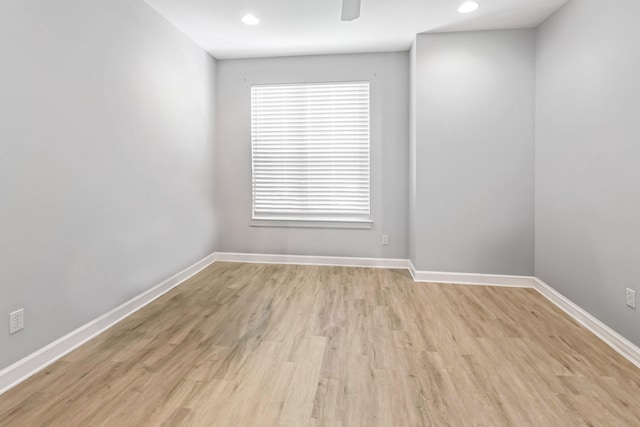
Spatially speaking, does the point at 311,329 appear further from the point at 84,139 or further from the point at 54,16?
the point at 54,16

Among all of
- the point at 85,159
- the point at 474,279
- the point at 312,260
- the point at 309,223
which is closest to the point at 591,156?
the point at 474,279

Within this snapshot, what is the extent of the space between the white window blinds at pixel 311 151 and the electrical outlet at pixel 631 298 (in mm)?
2655

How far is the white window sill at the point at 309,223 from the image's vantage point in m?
4.43

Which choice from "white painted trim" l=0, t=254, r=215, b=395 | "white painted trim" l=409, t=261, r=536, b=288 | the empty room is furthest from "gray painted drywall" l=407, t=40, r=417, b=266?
"white painted trim" l=0, t=254, r=215, b=395

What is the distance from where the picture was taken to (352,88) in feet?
14.3

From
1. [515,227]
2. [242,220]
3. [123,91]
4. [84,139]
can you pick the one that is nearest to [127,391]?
[84,139]

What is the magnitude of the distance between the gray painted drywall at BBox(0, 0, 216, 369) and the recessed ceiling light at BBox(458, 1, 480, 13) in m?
2.82

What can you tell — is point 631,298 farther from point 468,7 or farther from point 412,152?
point 468,7

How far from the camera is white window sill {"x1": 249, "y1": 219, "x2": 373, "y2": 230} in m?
4.43

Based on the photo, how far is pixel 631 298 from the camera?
2268 mm

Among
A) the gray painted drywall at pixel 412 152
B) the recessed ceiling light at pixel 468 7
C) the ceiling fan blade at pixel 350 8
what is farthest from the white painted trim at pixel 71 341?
the recessed ceiling light at pixel 468 7

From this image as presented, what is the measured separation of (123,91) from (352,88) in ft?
8.61

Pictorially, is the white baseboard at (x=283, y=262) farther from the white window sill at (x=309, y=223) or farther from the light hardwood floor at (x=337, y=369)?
the white window sill at (x=309, y=223)

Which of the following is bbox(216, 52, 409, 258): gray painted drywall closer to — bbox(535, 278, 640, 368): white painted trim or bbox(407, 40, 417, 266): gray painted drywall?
bbox(407, 40, 417, 266): gray painted drywall
